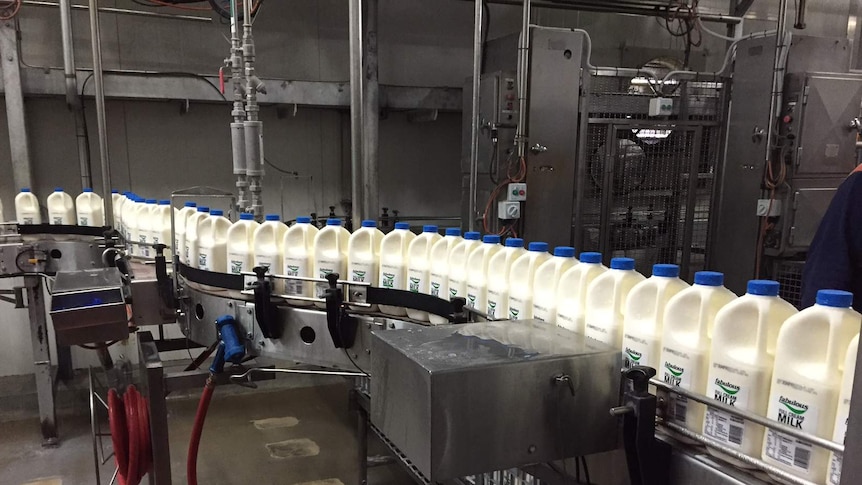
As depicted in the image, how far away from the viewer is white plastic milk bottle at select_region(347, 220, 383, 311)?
1.56 m

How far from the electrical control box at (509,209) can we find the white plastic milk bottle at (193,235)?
175cm

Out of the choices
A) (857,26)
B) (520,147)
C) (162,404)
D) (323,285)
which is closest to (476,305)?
(323,285)

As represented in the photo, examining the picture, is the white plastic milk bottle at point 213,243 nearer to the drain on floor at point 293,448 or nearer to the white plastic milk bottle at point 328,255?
the white plastic milk bottle at point 328,255

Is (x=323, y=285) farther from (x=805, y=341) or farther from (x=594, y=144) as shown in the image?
(x=594, y=144)

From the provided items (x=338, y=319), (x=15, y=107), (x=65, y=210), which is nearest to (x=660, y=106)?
(x=338, y=319)

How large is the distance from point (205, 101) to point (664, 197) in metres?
2.89

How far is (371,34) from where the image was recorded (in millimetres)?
3549

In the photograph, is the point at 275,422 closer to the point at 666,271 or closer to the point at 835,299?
the point at 666,271

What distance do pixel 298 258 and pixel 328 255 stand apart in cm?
9

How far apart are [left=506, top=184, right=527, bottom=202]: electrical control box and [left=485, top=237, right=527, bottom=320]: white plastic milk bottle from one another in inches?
73.7

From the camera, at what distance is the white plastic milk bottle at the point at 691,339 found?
0.86 metres

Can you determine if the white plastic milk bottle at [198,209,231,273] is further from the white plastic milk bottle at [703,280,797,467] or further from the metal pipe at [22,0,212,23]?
the metal pipe at [22,0,212,23]

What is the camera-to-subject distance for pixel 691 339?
0.87 metres

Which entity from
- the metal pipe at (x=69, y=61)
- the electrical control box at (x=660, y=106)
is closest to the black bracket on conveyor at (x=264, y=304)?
the metal pipe at (x=69, y=61)
